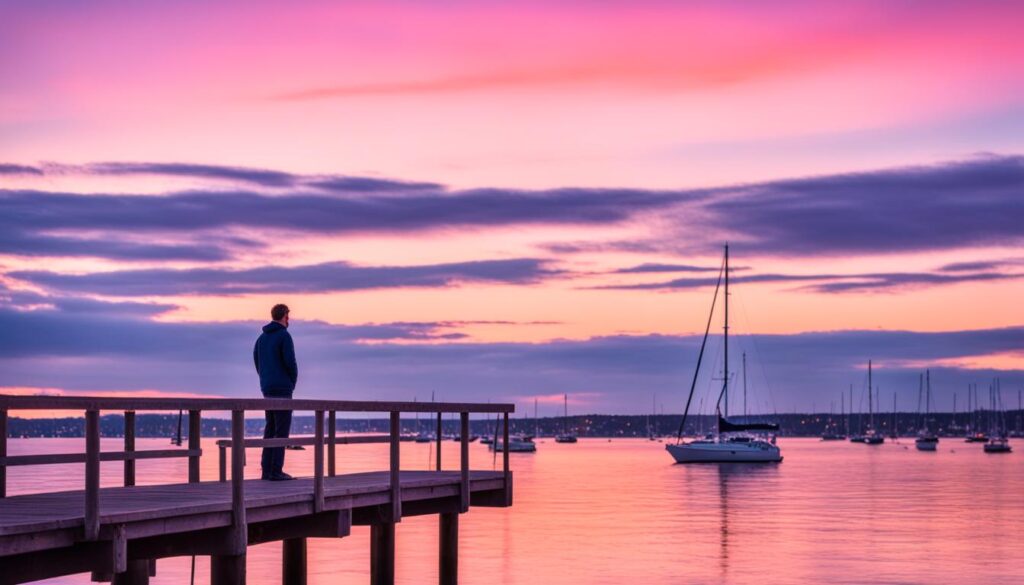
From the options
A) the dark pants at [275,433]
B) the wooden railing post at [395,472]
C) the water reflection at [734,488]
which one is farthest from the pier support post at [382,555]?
the water reflection at [734,488]

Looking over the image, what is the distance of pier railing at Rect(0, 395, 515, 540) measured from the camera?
12742 millimetres

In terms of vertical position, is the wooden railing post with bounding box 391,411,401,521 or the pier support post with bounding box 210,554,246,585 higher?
the wooden railing post with bounding box 391,411,401,521

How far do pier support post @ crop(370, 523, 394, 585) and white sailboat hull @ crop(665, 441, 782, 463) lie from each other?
299 ft

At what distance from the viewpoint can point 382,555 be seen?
69.5ft

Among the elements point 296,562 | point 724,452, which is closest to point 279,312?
point 296,562

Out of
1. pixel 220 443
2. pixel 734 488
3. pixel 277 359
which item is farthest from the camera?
pixel 734 488

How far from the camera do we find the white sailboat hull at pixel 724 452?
367 feet

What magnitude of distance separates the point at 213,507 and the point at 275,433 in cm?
362

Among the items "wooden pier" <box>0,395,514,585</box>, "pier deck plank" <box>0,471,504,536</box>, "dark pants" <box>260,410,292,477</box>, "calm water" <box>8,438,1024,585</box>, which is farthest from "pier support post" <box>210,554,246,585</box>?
"calm water" <box>8,438,1024,585</box>

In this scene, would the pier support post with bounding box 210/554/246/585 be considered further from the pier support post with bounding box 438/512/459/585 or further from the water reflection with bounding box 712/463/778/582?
the water reflection with bounding box 712/463/778/582

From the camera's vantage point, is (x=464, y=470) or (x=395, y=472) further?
(x=464, y=470)

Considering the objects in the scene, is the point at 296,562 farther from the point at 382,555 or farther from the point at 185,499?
the point at 185,499

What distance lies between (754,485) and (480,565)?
173 feet

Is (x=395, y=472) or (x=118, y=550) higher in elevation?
(x=395, y=472)
